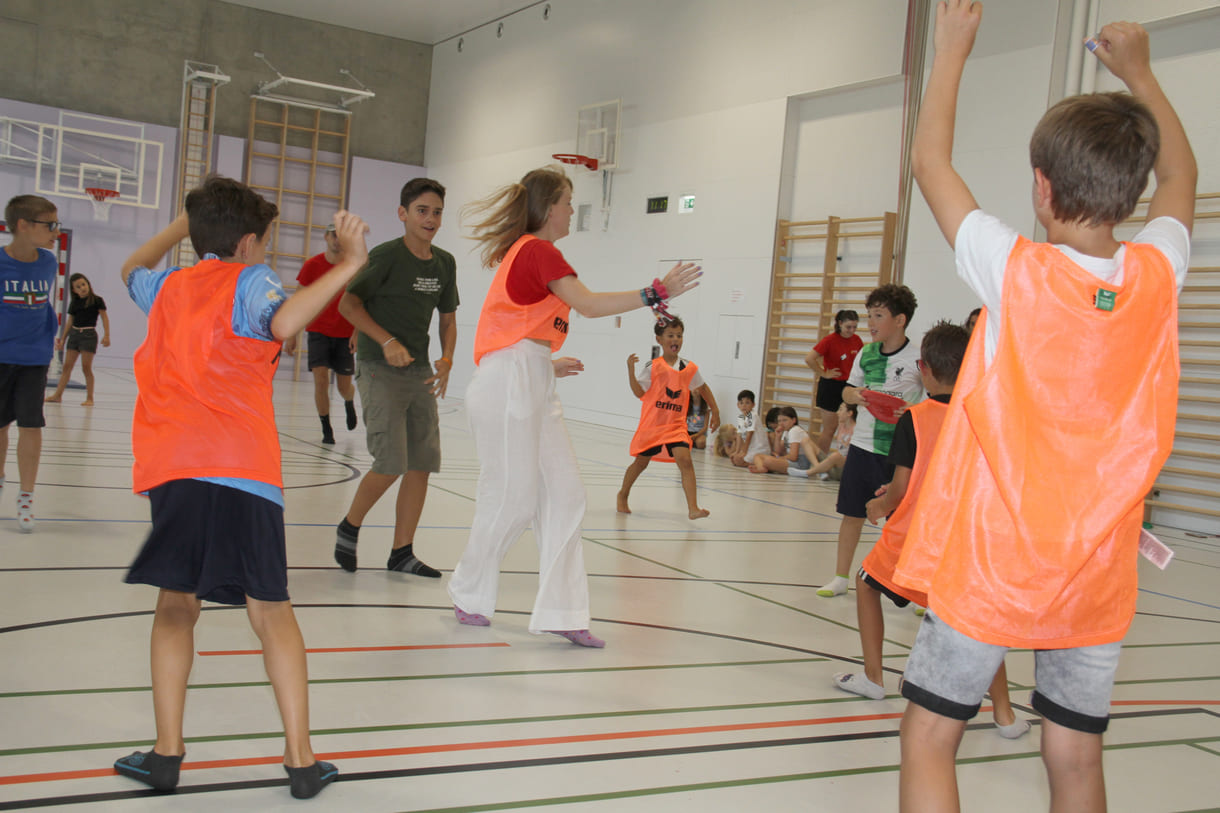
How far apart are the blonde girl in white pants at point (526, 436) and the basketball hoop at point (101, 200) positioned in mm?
14862

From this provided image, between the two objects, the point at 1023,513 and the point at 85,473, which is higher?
the point at 1023,513

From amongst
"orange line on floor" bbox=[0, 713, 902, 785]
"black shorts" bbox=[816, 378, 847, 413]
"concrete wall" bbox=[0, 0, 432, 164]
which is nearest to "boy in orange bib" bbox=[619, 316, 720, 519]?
"black shorts" bbox=[816, 378, 847, 413]

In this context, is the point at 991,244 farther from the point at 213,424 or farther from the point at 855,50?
the point at 855,50

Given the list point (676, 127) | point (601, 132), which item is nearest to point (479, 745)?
point (676, 127)

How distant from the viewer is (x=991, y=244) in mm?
1540

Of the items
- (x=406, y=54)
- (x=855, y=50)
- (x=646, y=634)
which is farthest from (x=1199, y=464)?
(x=406, y=54)

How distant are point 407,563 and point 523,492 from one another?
3.75 feet

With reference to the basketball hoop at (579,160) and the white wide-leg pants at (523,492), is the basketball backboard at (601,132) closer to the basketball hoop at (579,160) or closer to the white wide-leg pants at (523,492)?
the basketball hoop at (579,160)

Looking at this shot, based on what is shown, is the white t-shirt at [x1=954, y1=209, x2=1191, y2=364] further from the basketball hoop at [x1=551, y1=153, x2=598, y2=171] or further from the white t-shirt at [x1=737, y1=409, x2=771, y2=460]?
the basketball hoop at [x1=551, y1=153, x2=598, y2=171]

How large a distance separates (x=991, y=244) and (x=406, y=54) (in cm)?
1998

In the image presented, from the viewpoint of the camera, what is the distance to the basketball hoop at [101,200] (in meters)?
15.9

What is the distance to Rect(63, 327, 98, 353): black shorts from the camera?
10641 millimetres

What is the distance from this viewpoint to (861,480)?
4.55 meters

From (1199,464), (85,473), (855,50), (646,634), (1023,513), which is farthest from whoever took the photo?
(855,50)
